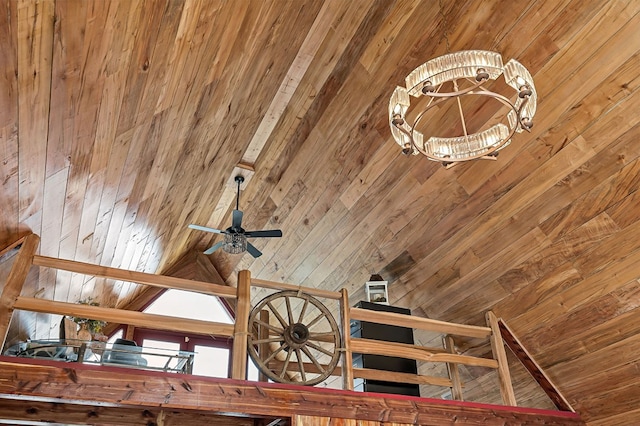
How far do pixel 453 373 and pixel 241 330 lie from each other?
2.60 metres

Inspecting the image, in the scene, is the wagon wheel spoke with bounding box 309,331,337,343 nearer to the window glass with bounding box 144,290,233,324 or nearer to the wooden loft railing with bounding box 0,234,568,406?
the wooden loft railing with bounding box 0,234,568,406

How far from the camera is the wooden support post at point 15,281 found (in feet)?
11.0

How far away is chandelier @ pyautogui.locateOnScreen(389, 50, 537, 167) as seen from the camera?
8.71ft

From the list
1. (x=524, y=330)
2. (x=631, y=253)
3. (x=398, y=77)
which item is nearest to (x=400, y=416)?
(x=524, y=330)

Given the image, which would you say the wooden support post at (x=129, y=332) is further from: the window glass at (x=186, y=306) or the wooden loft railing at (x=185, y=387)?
the wooden loft railing at (x=185, y=387)

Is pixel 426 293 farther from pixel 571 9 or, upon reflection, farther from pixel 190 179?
pixel 571 9

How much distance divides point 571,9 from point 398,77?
4.71 feet

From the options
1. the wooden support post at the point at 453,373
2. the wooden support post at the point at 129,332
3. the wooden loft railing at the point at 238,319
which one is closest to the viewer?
the wooden loft railing at the point at 238,319

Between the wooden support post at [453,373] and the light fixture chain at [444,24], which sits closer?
the light fixture chain at [444,24]

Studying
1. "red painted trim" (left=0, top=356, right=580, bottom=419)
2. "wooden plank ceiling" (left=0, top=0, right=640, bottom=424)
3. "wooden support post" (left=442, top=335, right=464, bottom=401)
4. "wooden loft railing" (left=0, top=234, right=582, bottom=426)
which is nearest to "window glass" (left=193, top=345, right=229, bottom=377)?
"wooden plank ceiling" (left=0, top=0, right=640, bottom=424)

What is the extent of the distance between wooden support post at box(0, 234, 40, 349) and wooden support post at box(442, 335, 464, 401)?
3.77 metres

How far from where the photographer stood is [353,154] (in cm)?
505

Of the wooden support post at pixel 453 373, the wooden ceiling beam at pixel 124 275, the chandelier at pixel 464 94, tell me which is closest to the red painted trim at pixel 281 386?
the wooden ceiling beam at pixel 124 275

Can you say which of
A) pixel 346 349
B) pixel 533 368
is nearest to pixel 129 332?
pixel 346 349
